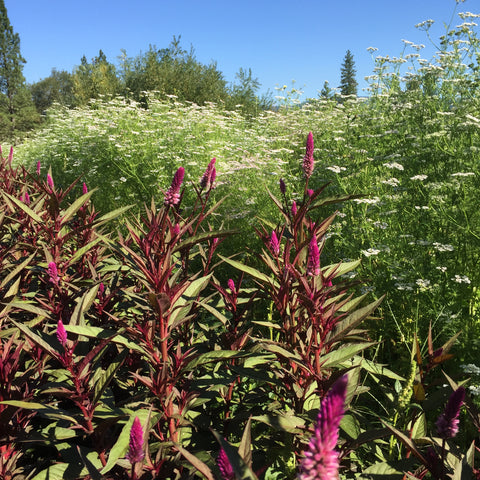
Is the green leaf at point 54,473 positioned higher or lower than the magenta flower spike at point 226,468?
lower

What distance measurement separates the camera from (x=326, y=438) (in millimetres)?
435

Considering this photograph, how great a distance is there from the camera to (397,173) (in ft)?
16.3

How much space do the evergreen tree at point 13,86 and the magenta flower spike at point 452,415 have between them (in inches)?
1696

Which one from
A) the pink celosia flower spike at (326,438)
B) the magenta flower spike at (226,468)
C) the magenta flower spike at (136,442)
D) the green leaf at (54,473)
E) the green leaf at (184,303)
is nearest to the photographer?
the pink celosia flower spike at (326,438)

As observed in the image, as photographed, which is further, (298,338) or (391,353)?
(391,353)

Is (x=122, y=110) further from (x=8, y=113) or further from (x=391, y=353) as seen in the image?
(x=8, y=113)

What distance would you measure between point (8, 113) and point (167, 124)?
3802cm

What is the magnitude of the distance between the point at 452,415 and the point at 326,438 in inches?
18.2

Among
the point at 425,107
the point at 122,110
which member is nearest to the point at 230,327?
the point at 425,107

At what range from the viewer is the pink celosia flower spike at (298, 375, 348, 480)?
43 centimetres

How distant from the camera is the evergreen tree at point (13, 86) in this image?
1446 inches

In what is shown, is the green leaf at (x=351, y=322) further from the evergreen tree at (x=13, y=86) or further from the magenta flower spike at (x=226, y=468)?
the evergreen tree at (x=13, y=86)

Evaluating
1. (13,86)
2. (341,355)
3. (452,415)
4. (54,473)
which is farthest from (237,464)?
(13,86)

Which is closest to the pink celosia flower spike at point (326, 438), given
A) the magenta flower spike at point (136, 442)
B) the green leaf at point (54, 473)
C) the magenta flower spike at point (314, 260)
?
the magenta flower spike at point (136, 442)
